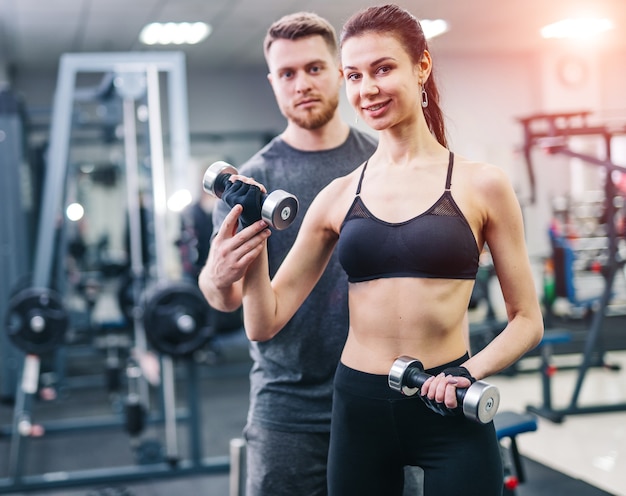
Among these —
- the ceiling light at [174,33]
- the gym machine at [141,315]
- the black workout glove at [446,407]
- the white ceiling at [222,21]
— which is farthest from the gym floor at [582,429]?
the ceiling light at [174,33]

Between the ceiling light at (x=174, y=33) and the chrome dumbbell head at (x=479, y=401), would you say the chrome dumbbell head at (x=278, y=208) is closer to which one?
the chrome dumbbell head at (x=479, y=401)

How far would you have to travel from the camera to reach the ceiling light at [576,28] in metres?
7.30

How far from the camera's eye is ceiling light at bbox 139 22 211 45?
6.76 meters

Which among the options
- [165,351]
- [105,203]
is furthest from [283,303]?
[105,203]

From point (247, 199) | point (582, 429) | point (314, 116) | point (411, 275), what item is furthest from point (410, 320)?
point (582, 429)

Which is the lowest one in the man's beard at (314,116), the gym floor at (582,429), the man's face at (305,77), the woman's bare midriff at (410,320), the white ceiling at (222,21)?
the gym floor at (582,429)

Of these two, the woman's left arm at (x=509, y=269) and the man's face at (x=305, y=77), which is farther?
the man's face at (x=305, y=77)

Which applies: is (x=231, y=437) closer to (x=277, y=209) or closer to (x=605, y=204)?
(x=605, y=204)

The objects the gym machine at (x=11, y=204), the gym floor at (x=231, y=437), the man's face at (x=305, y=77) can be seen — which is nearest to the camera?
the man's face at (x=305, y=77)

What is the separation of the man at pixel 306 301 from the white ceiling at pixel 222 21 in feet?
13.4

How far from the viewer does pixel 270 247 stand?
1.59 meters

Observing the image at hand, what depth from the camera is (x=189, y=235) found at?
4082 mm

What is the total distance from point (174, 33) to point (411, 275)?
645 centimetres

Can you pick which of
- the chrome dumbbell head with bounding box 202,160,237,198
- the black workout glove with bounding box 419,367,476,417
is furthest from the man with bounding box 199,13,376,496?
the black workout glove with bounding box 419,367,476,417
